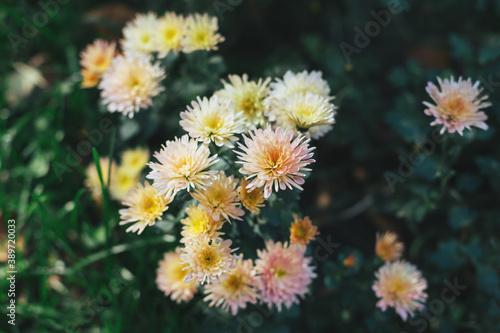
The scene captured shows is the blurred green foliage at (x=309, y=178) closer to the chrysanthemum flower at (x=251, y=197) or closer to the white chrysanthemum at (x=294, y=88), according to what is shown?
the chrysanthemum flower at (x=251, y=197)

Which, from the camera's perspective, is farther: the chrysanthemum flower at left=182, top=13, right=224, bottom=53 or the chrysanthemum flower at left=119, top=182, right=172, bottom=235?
the chrysanthemum flower at left=182, top=13, right=224, bottom=53

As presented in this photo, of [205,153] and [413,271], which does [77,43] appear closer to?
[205,153]

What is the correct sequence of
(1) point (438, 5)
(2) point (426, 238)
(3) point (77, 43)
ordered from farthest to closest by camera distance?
(3) point (77, 43) → (1) point (438, 5) → (2) point (426, 238)

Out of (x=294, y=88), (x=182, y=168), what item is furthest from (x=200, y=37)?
(x=182, y=168)

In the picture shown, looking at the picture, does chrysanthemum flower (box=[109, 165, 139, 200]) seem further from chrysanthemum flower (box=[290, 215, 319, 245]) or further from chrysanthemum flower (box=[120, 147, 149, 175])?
chrysanthemum flower (box=[290, 215, 319, 245])

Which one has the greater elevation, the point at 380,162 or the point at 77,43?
the point at 77,43

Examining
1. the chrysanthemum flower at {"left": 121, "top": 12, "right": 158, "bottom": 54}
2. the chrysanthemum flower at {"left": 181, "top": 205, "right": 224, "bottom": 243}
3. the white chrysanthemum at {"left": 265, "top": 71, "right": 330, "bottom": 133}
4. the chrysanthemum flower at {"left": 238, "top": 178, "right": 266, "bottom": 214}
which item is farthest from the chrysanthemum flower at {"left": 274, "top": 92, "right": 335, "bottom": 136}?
the chrysanthemum flower at {"left": 121, "top": 12, "right": 158, "bottom": 54}

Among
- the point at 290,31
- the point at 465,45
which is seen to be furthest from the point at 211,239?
A: the point at 290,31
